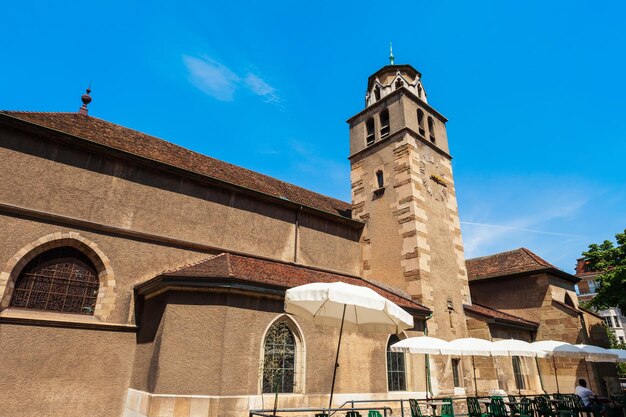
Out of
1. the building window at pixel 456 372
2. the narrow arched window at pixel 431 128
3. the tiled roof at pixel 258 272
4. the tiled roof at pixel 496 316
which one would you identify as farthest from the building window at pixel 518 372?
the narrow arched window at pixel 431 128

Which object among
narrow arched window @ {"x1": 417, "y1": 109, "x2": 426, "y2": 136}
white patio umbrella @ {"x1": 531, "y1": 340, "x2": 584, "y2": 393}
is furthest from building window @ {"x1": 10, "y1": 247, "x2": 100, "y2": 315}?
narrow arched window @ {"x1": 417, "y1": 109, "x2": 426, "y2": 136}

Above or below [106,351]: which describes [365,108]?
above

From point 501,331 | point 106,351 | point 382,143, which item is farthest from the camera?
point 382,143

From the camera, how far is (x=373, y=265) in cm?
1830

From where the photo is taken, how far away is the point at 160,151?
1553cm

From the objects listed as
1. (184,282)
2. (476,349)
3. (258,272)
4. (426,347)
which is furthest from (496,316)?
(184,282)

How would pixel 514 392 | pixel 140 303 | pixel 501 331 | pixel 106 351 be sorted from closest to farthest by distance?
pixel 106 351 < pixel 140 303 < pixel 514 392 < pixel 501 331

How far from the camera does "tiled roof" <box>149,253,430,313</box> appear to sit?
434 inches

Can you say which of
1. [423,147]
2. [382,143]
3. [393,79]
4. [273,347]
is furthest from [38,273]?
[393,79]

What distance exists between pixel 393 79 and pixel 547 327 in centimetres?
1647

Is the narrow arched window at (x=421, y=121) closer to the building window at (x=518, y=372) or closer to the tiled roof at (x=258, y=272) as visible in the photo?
the tiled roof at (x=258, y=272)

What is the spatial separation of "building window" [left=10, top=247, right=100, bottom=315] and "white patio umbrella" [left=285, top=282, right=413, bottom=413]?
23.2ft

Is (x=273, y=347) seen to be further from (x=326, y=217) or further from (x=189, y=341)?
(x=326, y=217)

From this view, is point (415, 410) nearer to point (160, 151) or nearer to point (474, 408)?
point (474, 408)
